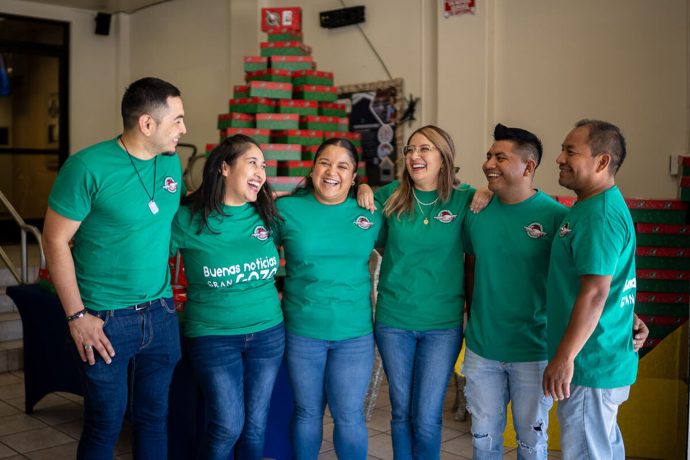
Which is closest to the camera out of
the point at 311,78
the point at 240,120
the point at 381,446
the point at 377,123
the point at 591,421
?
the point at 591,421

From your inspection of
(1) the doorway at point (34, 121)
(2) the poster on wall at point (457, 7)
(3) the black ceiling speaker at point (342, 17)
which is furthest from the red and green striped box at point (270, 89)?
(1) the doorway at point (34, 121)

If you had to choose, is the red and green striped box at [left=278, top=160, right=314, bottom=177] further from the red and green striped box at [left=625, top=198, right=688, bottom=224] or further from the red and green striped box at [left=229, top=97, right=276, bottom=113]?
the red and green striped box at [left=625, top=198, right=688, bottom=224]

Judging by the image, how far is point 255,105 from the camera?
217 inches

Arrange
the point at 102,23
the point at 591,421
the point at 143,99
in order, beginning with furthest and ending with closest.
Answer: the point at 102,23 < the point at 143,99 < the point at 591,421

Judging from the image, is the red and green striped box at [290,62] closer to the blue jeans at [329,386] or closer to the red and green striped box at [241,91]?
the red and green striped box at [241,91]

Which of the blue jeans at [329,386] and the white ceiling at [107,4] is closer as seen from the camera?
the blue jeans at [329,386]

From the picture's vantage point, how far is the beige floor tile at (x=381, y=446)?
11.7 ft

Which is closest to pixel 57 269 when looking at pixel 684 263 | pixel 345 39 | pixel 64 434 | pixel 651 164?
pixel 64 434

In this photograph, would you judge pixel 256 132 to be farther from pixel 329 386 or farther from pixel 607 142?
pixel 607 142

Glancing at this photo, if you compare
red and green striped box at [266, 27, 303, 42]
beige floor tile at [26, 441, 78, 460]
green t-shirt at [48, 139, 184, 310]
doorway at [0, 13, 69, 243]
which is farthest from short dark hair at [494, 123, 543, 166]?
doorway at [0, 13, 69, 243]

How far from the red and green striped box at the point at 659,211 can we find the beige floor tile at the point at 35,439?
324 cm

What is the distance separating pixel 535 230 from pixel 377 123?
412 centimetres

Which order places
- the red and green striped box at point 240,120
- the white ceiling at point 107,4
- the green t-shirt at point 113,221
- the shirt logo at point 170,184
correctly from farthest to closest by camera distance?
the white ceiling at point 107,4 < the red and green striped box at point 240,120 < the shirt logo at point 170,184 < the green t-shirt at point 113,221

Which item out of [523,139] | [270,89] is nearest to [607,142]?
[523,139]
